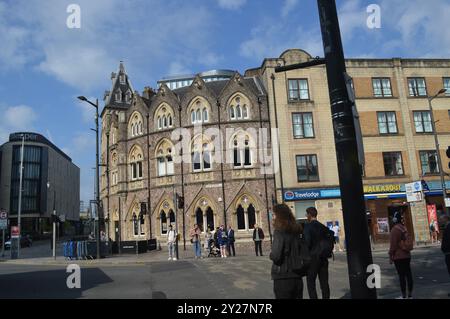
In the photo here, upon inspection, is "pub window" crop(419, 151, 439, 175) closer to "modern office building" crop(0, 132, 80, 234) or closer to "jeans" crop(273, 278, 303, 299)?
"jeans" crop(273, 278, 303, 299)

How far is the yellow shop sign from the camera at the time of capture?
30375 mm

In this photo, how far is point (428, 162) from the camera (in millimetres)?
31891

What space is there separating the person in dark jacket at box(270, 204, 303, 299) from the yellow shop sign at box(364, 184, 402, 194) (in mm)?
27027

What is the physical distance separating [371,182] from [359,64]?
9.82 m

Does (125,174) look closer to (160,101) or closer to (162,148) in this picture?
(162,148)

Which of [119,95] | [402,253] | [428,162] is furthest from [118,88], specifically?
[402,253]

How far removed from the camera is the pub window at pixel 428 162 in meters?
31.7

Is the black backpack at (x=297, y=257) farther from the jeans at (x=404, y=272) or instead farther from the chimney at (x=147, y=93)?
the chimney at (x=147, y=93)

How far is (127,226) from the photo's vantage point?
112ft

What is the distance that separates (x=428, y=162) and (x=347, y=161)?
31.8 m

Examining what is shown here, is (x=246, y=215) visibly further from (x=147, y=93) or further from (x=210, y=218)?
(x=147, y=93)
